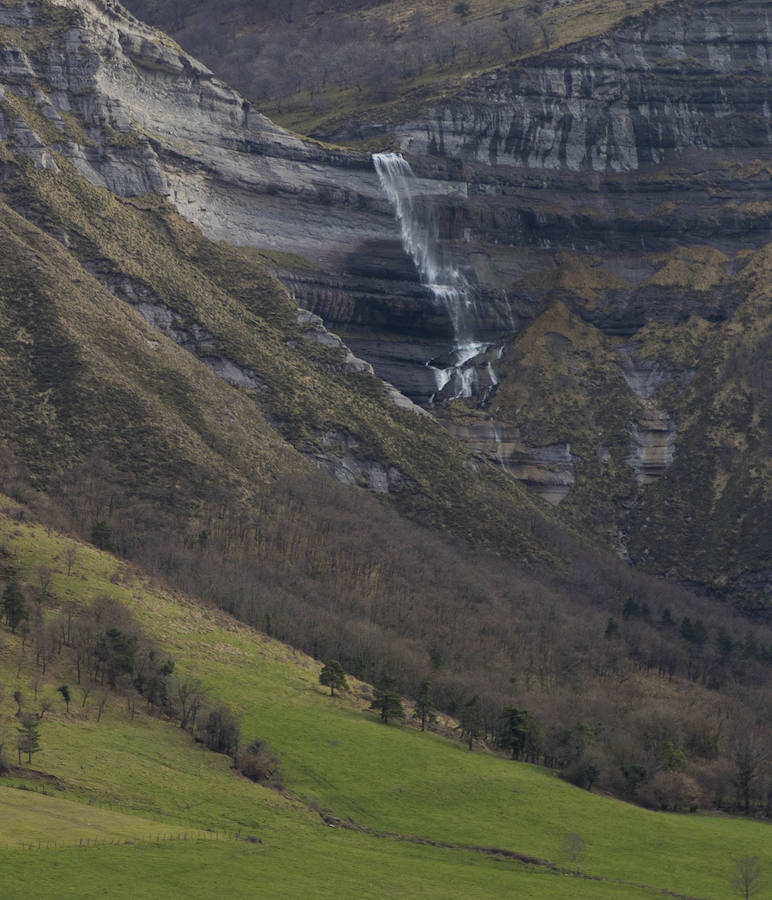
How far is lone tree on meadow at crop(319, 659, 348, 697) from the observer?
13975cm

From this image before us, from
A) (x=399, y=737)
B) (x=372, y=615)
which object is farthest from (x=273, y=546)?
(x=399, y=737)

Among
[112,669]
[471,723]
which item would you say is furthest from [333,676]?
[112,669]

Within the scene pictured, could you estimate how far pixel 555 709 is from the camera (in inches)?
6004

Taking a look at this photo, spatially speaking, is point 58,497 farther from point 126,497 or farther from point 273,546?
point 273,546

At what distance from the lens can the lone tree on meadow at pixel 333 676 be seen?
139750mm

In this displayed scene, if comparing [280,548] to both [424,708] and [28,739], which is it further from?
[28,739]

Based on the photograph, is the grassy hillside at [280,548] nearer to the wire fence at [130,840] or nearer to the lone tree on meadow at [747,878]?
the lone tree on meadow at [747,878]

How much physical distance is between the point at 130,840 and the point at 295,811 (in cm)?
2078

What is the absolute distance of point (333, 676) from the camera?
139875 millimetres

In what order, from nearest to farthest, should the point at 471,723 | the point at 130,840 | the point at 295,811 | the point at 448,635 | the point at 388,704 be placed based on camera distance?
1. the point at 130,840
2. the point at 295,811
3. the point at 388,704
4. the point at 471,723
5. the point at 448,635

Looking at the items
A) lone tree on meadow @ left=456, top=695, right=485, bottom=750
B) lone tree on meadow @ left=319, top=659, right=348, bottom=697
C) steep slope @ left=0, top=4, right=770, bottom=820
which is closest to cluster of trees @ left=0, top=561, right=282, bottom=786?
lone tree on meadow @ left=319, top=659, right=348, bottom=697

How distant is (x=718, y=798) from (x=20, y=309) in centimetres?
10231

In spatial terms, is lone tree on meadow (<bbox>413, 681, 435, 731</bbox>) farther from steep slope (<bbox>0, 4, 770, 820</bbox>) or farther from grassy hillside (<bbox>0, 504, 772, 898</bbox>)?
steep slope (<bbox>0, 4, 770, 820</bbox>)

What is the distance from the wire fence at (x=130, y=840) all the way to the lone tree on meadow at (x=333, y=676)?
40276mm
